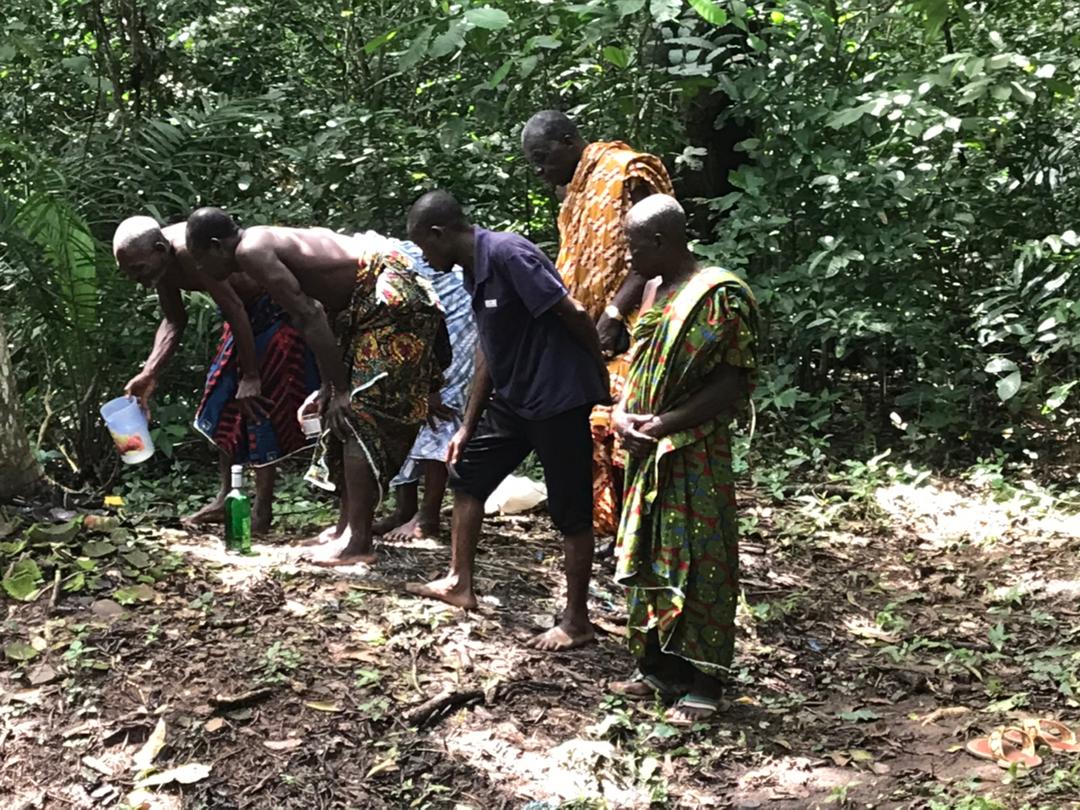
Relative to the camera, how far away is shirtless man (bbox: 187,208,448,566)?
419 cm

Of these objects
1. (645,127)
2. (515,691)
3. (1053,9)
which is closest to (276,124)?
(645,127)

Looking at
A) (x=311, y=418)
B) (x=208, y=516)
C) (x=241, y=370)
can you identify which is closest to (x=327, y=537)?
(x=311, y=418)

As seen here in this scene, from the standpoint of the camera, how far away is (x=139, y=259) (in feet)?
14.7

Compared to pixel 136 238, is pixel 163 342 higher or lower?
lower

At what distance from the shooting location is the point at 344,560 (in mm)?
4406

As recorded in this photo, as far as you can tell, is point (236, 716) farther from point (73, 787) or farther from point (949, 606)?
point (949, 606)

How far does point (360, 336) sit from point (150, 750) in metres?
1.78

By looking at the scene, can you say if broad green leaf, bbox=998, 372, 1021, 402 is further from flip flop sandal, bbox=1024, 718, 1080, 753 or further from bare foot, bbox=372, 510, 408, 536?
bare foot, bbox=372, 510, 408, 536

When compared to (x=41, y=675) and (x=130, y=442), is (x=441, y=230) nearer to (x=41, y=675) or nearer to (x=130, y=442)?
(x=130, y=442)

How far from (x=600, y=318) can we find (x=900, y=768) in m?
2.10

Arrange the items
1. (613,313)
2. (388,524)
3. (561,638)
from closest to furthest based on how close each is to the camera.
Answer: (561,638) < (613,313) < (388,524)

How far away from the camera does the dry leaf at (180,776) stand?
301 cm

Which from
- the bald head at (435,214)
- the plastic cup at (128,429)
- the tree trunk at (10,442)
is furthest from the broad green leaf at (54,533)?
the bald head at (435,214)

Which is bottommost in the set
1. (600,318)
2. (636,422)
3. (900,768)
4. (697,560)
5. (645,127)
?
(900,768)
